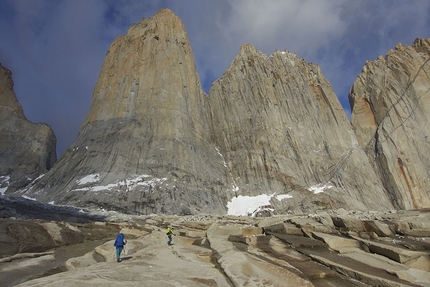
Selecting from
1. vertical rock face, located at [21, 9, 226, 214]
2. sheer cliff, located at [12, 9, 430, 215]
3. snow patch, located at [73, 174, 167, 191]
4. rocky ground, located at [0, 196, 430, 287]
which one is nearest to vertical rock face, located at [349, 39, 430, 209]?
sheer cliff, located at [12, 9, 430, 215]

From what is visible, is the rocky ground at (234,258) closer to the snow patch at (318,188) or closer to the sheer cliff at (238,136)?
the sheer cliff at (238,136)

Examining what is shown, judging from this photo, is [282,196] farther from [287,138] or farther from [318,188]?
[287,138]

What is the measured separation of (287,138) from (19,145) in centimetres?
4831

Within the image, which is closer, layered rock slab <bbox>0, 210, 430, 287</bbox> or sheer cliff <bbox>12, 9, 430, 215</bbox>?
layered rock slab <bbox>0, 210, 430, 287</bbox>

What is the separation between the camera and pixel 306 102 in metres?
58.9

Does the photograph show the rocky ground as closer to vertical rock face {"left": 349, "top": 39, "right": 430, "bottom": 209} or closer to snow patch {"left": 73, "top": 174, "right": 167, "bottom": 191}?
snow patch {"left": 73, "top": 174, "right": 167, "bottom": 191}

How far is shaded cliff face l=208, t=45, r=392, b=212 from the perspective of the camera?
4528cm

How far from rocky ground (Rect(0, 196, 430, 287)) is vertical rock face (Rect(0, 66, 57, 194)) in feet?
127

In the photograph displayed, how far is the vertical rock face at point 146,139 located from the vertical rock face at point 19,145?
1009cm

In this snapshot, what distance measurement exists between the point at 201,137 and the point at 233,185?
9760mm

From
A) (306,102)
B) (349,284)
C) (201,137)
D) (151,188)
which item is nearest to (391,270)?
(349,284)

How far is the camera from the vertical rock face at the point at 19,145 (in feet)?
160

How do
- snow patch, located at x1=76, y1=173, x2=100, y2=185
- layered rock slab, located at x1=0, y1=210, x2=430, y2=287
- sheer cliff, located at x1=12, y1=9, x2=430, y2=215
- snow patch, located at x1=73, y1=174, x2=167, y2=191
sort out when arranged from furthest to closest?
1. sheer cliff, located at x1=12, y1=9, x2=430, y2=215
2. snow patch, located at x1=76, y1=173, x2=100, y2=185
3. snow patch, located at x1=73, y1=174, x2=167, y2=191
4. layered rock slab, located at x1=0, y1=210, x2=430, y2=287

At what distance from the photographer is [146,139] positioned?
145ft
